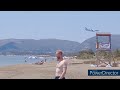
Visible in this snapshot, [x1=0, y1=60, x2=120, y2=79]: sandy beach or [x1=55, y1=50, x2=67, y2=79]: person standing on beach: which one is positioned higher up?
[x1=55, y1=50, x2=67, y2=79]: person standing on beach

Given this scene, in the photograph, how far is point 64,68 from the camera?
5258 millimetres

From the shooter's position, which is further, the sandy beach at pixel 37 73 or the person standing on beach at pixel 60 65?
the sandy beach at pixel 37 73
